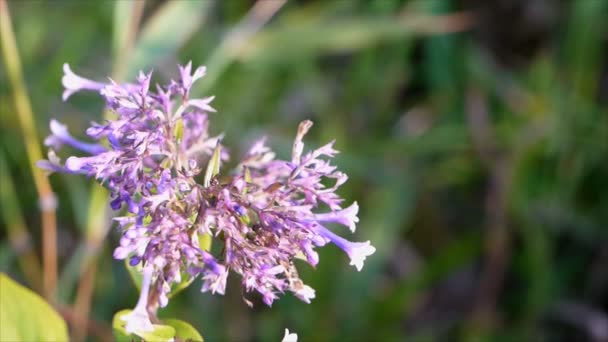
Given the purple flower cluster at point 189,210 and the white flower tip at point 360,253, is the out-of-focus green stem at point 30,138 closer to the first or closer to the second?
the purple flower cluster at point 189,210

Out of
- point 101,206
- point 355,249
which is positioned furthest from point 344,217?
point 101,206

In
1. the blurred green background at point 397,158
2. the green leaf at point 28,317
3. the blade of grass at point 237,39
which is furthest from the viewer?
the blurred green background at point 397,158

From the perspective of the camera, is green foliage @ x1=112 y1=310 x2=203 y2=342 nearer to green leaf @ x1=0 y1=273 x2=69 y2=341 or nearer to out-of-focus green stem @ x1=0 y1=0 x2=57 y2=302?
green leaf @ x1=0 y1=273 x2=69 y2=341

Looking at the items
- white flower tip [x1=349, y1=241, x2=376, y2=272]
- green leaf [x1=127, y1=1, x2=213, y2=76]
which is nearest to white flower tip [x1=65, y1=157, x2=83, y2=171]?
white flower tip [x1=349, y1=241, x2=376, y2=272]

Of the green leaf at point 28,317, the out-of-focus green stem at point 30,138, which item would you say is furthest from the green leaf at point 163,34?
the green leaf at point 28,317

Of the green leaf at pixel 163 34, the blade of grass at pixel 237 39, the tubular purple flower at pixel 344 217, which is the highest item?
the blade of grass at pixel 237 39

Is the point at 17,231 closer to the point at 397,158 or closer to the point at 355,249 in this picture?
the point at 397,158
